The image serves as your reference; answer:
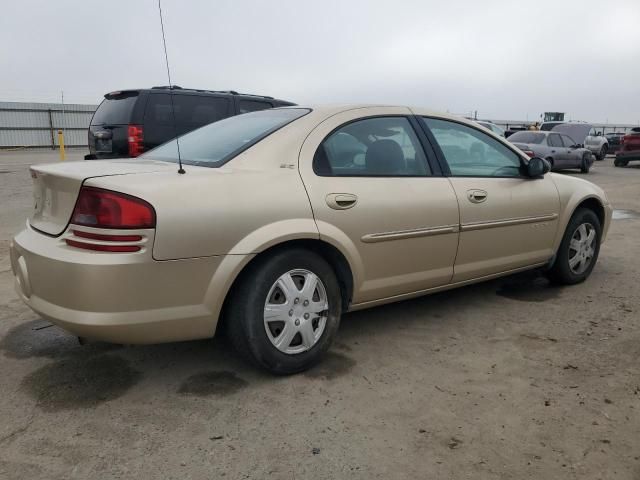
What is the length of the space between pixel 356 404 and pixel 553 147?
619 inches

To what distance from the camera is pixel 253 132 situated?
3.30 metres

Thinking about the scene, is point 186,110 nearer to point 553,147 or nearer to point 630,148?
point 553,147

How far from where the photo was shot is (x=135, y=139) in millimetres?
7961

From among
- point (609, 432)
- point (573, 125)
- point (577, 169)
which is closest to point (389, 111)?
point (609, 432)

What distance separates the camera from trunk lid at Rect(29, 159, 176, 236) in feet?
8.71

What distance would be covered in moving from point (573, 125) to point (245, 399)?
23.1 metres

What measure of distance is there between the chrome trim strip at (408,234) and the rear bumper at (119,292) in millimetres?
953

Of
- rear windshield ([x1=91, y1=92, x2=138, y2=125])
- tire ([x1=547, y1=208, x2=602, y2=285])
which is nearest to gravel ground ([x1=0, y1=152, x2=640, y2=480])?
tire ([x1=547, y1=208, x2=602, y2=285])

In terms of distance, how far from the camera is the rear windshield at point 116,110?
8.04 metres

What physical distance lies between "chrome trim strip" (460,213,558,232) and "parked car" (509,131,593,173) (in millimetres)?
12141

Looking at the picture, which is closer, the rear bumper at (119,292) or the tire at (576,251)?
the rear bumper at (119,292)

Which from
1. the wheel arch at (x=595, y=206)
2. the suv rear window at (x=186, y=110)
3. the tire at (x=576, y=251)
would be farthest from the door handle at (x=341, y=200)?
the suv rear window at (x=186, y=110)

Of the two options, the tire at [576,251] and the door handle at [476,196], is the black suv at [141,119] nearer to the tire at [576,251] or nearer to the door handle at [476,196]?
the door handle at [476,196]

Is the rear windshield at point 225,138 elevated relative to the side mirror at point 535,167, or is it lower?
elevated
